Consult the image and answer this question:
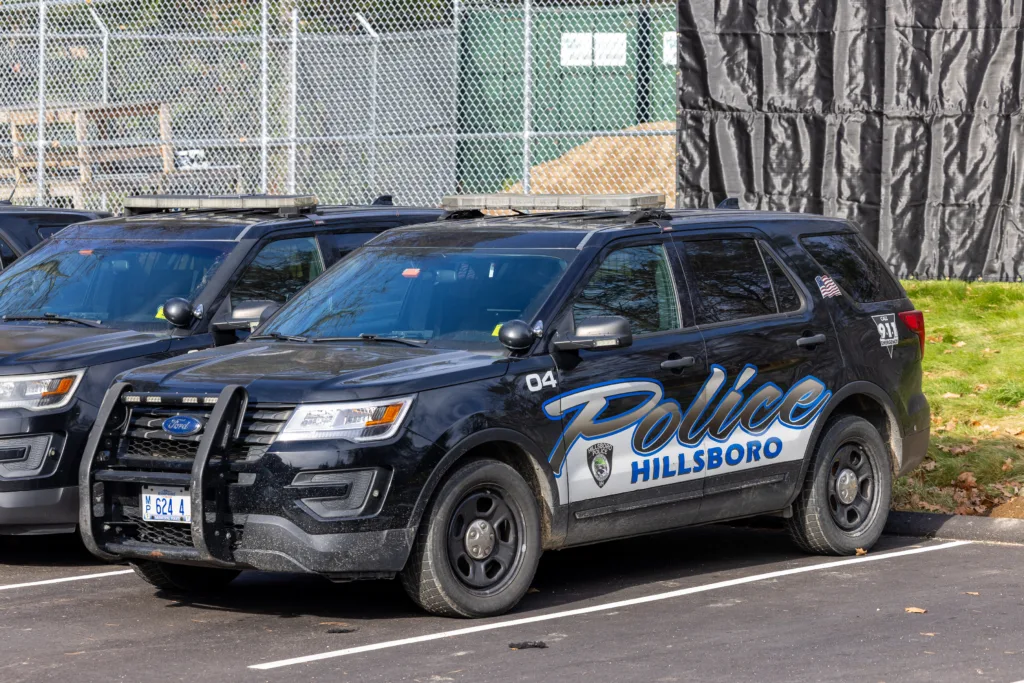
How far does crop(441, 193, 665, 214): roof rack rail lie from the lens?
8.50 m

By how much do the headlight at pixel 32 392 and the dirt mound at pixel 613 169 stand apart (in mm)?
9310

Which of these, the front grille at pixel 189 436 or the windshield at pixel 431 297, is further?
the windshield at pixel 431 297

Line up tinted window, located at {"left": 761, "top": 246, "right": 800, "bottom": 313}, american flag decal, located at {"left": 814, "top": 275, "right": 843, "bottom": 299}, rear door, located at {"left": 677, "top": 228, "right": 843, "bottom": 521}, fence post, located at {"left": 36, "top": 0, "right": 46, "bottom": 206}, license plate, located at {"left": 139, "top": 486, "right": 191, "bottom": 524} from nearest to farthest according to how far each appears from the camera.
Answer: license plate, located at {"left": 139, "top": 486, "right": 191, "bottom": 524}
rear door, located at {"left": 677, "top": 228, "right": 843, "bottom": 521}
tinted window, located at {"left": 761, "top": 246, "right": 800, "bottom": 313}
american flag decal, located at {"left": 814, "top": 275, "right": 843, "bottom": 299}
fence post, located at {"left": 36, "top": 0, "right": 46, "bottom": 206}

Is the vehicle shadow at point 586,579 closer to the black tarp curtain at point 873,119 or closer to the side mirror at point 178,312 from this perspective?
the side mirror at point 178,312

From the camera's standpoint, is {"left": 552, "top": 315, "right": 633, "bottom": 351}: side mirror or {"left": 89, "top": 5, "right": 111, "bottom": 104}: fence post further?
{"left": 89, "top": 5, "right": 111, "bottom": 104}: fence post

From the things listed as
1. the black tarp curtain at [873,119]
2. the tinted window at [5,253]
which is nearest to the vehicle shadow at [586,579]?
the tinted window at [5,253]

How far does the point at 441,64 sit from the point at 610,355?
10816mm

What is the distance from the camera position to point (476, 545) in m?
7.09

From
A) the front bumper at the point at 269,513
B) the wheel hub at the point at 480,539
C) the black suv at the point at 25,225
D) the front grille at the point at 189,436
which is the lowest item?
the wheel hub at the point at 480,539

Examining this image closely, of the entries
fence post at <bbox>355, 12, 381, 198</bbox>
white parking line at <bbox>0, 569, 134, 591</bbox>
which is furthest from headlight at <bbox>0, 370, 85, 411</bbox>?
fence post at <bbox>355, 12, 381, 198</bbox>

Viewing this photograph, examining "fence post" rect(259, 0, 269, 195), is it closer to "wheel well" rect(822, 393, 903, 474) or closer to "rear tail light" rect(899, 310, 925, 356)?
"rear tail light" rect(899, 310, 925, 356)

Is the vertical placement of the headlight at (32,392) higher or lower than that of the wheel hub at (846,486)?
higher

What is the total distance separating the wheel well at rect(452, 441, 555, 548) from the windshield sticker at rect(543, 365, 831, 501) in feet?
0.31

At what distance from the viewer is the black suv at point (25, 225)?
11492 mm
